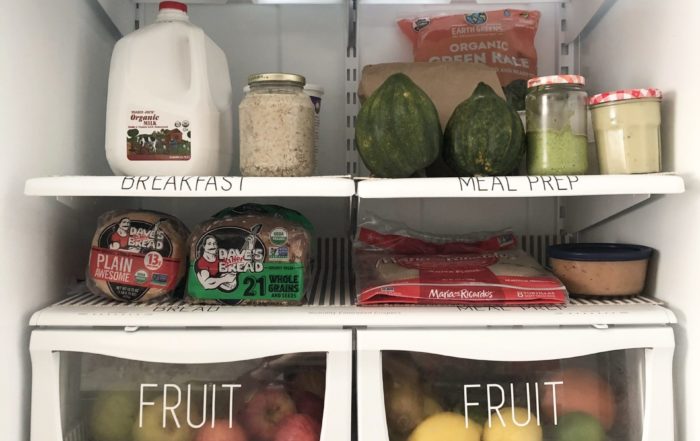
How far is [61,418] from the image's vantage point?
3.20ft

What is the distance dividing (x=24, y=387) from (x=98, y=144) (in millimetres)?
511

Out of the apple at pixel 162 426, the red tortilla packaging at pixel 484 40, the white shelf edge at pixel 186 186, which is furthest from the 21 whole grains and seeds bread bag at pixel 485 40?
the apple at pixel 162 426

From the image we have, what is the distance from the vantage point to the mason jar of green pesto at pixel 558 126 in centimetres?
102

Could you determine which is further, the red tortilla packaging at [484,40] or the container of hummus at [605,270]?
the red tortilla packaging at [484,40]

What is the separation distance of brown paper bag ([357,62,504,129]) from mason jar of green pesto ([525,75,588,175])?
0.61 ft

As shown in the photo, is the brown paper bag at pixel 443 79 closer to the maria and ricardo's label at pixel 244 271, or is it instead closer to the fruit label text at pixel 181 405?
the maria and ricardo's label at pixel 244 271

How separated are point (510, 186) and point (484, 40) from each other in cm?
54

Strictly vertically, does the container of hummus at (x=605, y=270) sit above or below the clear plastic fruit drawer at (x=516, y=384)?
above

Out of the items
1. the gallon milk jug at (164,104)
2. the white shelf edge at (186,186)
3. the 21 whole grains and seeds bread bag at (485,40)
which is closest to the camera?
the white shelf edge at (186,186)

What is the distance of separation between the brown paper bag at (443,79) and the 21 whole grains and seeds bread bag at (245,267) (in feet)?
1.29

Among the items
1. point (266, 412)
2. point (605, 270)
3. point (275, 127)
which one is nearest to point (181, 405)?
point (266, 412)

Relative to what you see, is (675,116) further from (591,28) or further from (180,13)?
(180,13)

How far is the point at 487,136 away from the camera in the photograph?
1010 millimetres

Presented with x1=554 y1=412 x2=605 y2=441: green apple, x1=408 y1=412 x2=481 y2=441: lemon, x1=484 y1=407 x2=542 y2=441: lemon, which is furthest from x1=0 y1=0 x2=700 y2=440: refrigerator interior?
x1=408 y1=412 x2=481 y2=441: lemon
